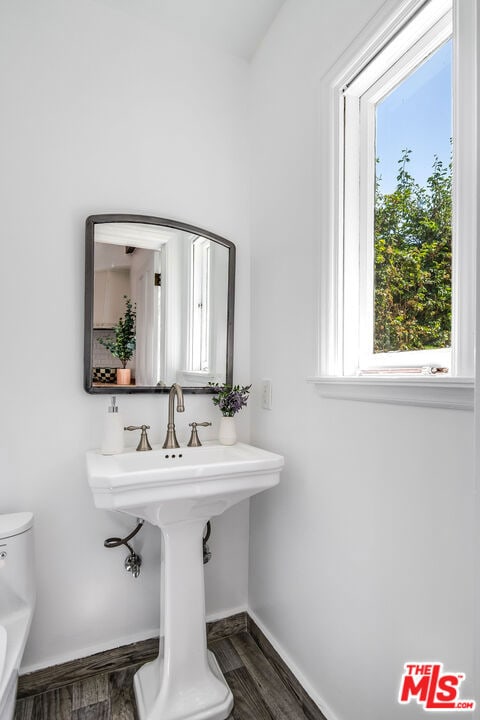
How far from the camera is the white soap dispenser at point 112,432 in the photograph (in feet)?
4.83

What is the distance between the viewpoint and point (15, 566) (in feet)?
4.21

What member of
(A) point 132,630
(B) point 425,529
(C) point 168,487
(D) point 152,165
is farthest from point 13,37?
(A) point 132,630

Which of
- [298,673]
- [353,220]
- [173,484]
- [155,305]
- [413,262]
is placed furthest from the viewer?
[155,305]

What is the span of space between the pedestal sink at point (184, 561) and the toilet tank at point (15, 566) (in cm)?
30

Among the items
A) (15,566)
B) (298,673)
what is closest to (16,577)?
(15,566)

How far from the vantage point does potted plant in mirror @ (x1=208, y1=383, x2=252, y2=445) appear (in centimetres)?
168

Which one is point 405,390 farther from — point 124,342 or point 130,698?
point 130,698

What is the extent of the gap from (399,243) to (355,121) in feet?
1.57

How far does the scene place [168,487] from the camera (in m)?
1.21

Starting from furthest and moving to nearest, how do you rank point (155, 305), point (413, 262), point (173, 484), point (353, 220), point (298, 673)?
point (155, 305) < point (298, 673) < point (353, 220) < point (173, 484) < point (413, 262)

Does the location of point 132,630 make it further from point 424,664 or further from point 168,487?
point 424,664

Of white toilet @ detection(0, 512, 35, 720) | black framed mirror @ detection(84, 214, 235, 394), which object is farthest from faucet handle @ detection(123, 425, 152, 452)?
white toilet @ detection(0, 512, 35, 720)

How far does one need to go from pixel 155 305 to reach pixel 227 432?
0.60 metres

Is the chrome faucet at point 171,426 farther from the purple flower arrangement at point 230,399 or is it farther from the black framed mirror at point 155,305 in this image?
the purple flower arrangement at point 230,399
